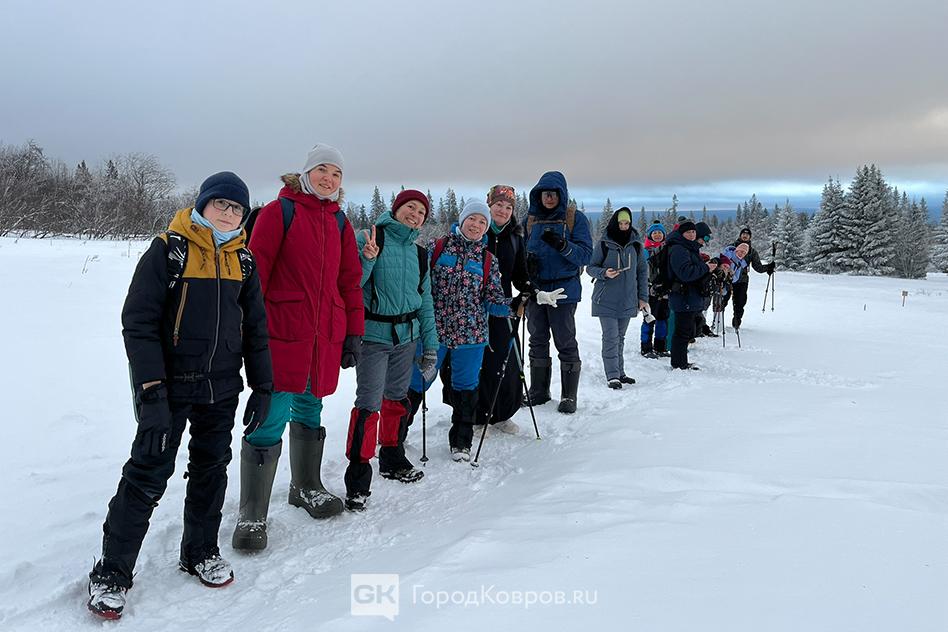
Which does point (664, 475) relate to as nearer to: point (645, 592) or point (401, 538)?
point (645, 592)

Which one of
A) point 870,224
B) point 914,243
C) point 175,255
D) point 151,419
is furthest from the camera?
point 914,243

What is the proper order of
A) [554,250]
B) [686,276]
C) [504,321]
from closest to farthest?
[504,321]
[554,250]
[686,276]

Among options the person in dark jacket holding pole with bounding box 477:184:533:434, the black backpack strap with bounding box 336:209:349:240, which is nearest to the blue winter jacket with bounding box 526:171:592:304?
the person in dark jacket holding pole with bounding box 477:184:533:434

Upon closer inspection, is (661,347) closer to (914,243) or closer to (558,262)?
(558,262)

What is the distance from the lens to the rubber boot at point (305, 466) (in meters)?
3.86

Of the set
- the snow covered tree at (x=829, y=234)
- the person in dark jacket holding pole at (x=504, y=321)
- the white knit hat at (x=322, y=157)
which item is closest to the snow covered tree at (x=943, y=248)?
the snow covered tree at (x=829, y=234)

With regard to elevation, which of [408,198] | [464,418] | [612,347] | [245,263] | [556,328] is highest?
A: [408,198]

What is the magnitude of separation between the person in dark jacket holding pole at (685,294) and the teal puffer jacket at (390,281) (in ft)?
17.9

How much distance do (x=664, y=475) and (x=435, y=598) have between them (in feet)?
6.34

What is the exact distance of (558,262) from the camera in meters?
6.19

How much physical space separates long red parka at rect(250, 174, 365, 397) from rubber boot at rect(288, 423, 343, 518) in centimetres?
46

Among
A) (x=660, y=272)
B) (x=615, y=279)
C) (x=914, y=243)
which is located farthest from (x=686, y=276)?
(x=914, y=243)

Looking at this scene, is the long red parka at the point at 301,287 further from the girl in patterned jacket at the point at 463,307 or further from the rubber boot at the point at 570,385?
the rubber boot at the point at 570,385

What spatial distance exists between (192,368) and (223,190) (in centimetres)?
97
